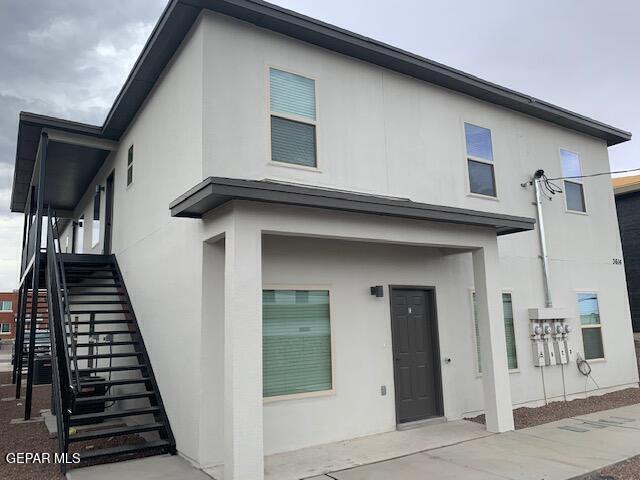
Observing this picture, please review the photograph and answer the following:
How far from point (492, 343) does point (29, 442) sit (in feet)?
22.6

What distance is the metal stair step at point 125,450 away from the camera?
5469 millimetres

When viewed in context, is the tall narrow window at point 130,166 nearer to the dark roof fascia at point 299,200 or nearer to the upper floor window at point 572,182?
the dark roof fascia at point 299,200

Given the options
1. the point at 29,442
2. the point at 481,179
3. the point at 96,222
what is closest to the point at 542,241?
the point at 481,179

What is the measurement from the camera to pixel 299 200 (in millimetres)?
5246

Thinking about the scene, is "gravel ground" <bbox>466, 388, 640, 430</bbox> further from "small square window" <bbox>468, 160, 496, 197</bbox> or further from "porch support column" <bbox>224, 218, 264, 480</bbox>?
"porch support column" <bbox>224, 218, 264, 480</bbox>

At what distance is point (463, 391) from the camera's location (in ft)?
25.7

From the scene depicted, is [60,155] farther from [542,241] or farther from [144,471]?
[542,241]

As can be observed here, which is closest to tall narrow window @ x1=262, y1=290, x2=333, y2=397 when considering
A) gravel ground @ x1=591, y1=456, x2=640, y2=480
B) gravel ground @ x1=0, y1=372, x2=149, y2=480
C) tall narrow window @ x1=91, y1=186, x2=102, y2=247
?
gravel ground @ x1=0, y1=372, x2=149, y2=480

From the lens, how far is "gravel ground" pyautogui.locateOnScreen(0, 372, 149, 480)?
532cm

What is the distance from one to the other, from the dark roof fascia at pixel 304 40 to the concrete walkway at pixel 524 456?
224 inches

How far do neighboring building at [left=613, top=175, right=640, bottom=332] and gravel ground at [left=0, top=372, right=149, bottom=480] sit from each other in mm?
14238

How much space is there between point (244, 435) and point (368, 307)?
9.62 feet

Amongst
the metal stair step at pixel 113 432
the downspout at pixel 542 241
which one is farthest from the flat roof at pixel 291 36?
the metal stair step at pixel 113 432

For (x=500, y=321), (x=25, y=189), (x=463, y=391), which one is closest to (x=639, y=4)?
(x=500, y=321)
